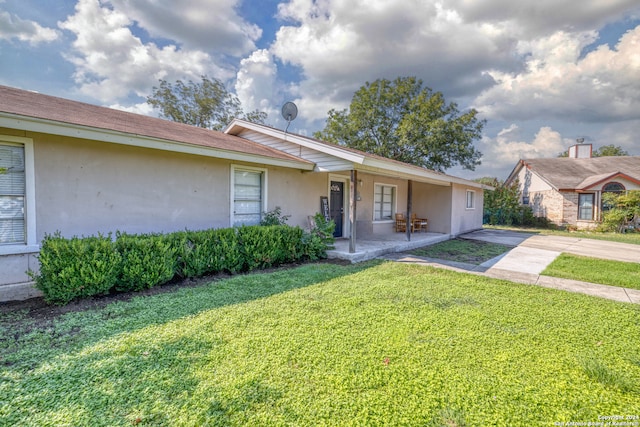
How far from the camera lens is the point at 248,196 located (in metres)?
7.40

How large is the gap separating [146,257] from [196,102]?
20535 millimetres

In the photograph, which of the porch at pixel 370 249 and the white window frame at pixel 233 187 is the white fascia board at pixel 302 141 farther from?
the porch at pixel 370 249

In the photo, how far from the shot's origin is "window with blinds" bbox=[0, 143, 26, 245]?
166 inches

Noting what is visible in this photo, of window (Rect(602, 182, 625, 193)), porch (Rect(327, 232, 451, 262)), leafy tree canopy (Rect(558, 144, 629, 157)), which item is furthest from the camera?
leafy tree canopy (Rect(558, 144, 629, 157))

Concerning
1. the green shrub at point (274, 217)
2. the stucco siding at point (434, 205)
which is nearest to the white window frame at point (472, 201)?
the stucco siding at point (434, 205)

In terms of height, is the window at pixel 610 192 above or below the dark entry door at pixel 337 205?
above

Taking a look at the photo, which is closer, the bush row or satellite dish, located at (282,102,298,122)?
the bush row

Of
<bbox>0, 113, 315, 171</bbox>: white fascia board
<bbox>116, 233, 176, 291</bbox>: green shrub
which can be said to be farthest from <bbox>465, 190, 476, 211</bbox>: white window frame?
<bbox>116, 233, 176, 291</bbox>: green shrub

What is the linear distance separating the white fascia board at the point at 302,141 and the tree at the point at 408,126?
1400cm

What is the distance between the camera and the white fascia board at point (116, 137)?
3957 millimetres

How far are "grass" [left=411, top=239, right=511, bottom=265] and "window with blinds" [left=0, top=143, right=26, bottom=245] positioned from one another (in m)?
8.73

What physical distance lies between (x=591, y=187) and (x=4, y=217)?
25.5 meters

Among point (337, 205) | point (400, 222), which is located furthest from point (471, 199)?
point (337, 205)

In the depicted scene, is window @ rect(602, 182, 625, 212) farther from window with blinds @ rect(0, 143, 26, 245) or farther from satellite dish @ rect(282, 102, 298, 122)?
window with blinds @ rect(0, 143, 26, 245)
